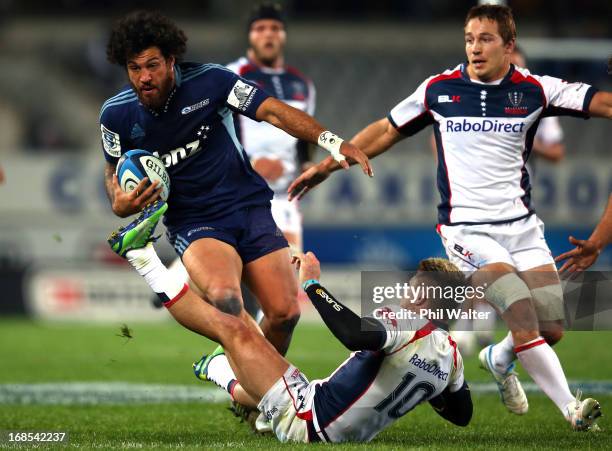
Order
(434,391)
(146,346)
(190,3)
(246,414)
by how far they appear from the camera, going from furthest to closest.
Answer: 1. (190,3)
2. (146,346)
3. (246,414)
4. (434,391)

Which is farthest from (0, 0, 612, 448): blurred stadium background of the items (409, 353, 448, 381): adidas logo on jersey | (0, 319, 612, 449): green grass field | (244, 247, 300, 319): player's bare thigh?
(409, 353, 448, 381): adidas logo on jersey

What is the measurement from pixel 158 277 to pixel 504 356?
2446 millimetres

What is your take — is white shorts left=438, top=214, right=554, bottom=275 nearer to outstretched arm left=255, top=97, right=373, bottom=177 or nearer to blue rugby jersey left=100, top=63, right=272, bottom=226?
outstretched arm left=255, top=97, right=373, bottom=177

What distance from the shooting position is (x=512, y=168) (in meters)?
6.85

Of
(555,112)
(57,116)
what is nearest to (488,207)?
(555,112)

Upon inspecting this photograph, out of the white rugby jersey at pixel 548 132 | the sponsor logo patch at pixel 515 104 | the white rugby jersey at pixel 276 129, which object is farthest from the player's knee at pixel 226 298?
the white rugby jersey at pixel 548 132

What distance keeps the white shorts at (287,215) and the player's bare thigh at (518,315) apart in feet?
10.2

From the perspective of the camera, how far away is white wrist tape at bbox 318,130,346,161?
20.3 ft

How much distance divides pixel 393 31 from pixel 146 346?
9.41 m

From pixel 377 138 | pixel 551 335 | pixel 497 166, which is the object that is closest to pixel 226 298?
pixel 377 138

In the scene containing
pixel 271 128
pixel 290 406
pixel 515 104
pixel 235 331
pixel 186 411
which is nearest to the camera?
pixel 290 406

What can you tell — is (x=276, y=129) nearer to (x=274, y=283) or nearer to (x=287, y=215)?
(x=287, y=215)

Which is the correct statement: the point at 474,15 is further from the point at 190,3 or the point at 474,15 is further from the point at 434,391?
the point at 190,3

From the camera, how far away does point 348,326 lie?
5488mm
